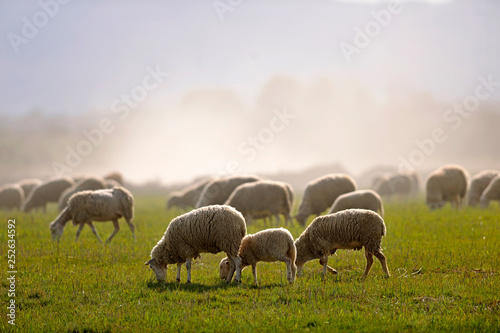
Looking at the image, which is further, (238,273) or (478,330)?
(238,273)

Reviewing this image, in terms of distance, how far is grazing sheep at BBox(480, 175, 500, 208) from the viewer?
80.6ft

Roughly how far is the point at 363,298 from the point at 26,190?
105 feet

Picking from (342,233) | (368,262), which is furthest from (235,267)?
(368,262)

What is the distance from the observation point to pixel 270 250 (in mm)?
10133

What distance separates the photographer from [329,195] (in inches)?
816

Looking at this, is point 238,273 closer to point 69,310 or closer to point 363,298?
point 363,298

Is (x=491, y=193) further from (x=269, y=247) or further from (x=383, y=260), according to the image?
(x=269, y=247)

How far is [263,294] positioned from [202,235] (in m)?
1.87

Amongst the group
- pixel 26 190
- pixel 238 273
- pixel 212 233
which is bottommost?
pixel 26 190

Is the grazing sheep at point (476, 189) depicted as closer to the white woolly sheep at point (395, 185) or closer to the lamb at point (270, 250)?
the white woolly sheep at point (395, 185)

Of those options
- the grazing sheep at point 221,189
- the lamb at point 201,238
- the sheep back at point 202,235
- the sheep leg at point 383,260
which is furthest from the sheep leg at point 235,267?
the grazing sheep at point 221,189

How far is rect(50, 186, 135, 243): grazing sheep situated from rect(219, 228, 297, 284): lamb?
6561mm

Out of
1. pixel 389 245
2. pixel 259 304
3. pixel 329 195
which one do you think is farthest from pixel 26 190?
pixel 259 304

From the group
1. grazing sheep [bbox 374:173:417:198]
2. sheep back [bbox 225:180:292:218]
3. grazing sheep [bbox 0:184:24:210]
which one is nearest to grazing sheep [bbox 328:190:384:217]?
sheep back [bbox 225:180:292:218]
